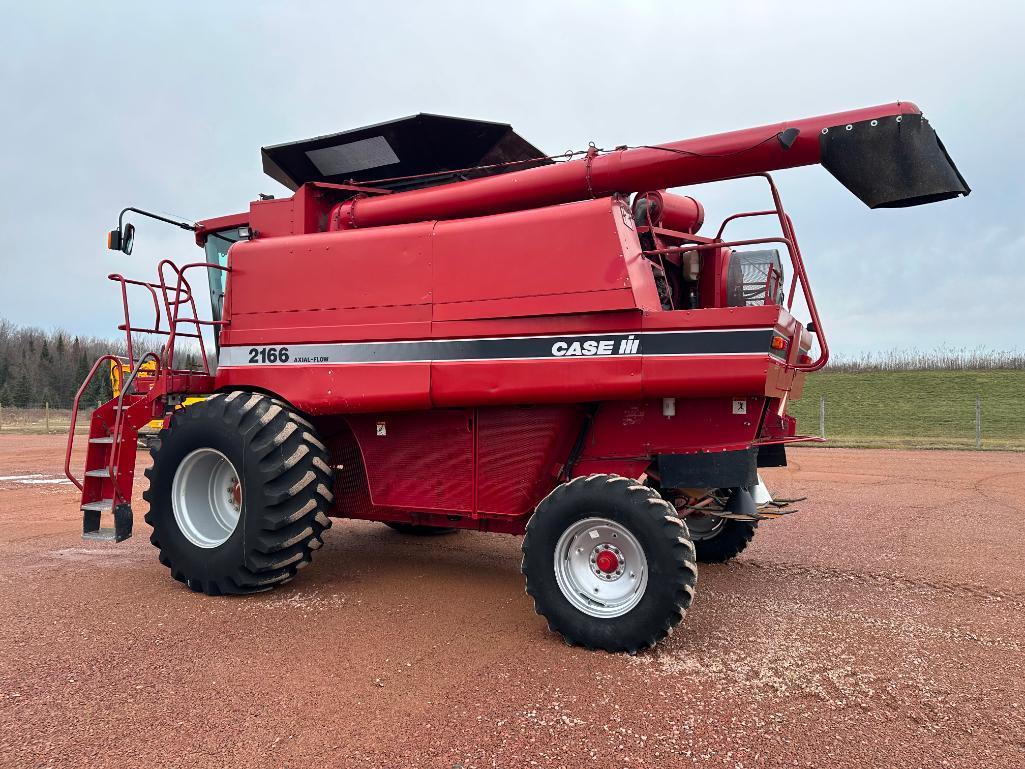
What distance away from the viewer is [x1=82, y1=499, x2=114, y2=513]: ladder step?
17.8ft

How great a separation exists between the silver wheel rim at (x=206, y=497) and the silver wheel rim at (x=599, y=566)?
2678mm

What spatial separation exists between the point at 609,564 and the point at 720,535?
2.23 meters

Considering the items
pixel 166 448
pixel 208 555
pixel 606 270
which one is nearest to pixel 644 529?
pixel 606 270

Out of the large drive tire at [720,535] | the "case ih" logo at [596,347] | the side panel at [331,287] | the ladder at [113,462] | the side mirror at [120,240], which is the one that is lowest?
the large drive tire at [720,535]

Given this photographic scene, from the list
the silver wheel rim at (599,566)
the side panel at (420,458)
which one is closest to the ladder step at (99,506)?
the side panel at (420,458)

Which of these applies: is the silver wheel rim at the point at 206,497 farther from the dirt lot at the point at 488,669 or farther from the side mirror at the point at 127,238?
the side mirror at the point at 127,238

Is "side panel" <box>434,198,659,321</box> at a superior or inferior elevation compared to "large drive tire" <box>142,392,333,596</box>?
superior

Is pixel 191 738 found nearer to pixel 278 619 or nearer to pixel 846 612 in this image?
pixel 278 619

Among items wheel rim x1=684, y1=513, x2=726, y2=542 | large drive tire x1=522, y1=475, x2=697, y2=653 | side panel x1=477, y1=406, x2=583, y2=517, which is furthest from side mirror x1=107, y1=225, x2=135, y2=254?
wheel rim x1=684, y1=513, x2=726, y2=542

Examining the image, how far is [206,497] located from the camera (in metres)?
5.43

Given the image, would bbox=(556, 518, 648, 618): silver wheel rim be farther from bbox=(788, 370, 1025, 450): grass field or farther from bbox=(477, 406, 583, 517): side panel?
bbox=(788, 370, 1025, 450): grass field

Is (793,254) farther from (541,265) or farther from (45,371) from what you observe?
(45,371)

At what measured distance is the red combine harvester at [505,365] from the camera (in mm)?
4055

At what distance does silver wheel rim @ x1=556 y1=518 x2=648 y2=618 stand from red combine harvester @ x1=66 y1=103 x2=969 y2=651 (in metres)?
0.02
